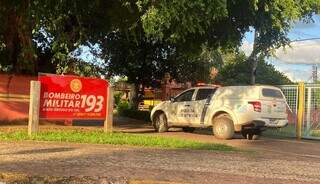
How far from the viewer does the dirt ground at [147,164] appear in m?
10.2

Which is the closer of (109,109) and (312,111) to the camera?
(109,109)

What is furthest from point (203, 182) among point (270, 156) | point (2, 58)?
point (2, 58)

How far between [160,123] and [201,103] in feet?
8.35

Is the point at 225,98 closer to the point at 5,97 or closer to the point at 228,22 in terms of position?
the point at 228,22

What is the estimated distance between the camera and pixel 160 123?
77.4 ft

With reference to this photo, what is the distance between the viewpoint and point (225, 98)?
20578 mm

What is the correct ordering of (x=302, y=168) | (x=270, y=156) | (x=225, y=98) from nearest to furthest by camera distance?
1. (x=302, y=168)
2. (x=270, y=156)
3. (x=225, y=98)

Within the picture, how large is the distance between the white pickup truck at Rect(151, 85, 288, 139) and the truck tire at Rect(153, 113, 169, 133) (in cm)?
90

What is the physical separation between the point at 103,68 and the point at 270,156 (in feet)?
65.9

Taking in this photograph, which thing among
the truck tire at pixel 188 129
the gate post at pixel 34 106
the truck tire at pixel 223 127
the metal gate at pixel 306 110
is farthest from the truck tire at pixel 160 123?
the gate post at pixel 34 106

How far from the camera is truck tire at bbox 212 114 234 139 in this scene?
799 inches

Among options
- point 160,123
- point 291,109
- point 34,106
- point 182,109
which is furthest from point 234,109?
point 34,106

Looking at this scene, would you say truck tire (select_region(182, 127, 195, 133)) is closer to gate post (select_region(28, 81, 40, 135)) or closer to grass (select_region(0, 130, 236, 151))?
grass (select_region(0, 130, 236, 151))

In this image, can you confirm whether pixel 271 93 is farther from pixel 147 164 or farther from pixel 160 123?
pixel 147 164
